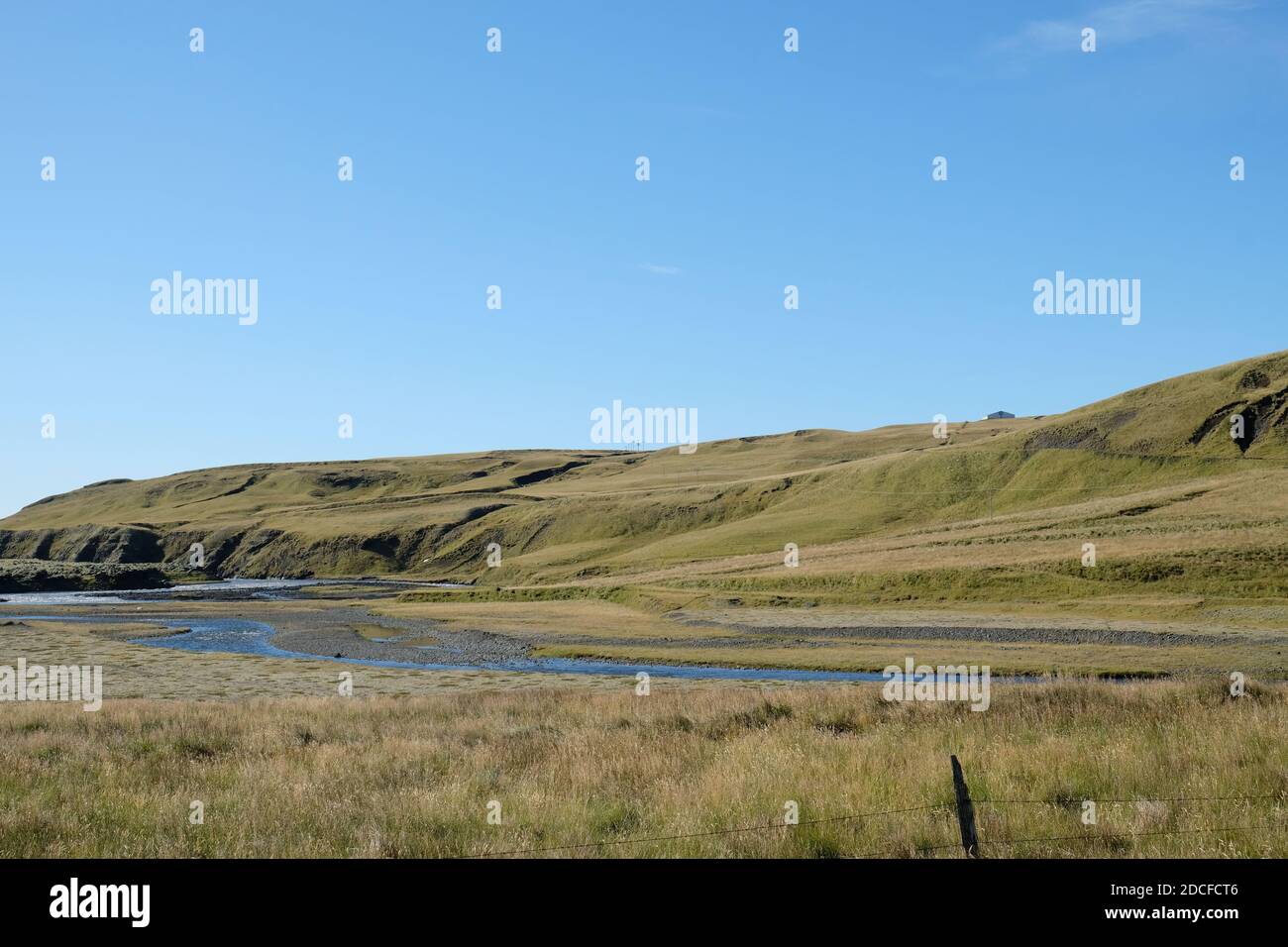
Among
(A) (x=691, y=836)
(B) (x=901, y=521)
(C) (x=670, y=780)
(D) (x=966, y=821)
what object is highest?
(B) (x=901, y=521)

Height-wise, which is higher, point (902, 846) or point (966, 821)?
point (966, 821)

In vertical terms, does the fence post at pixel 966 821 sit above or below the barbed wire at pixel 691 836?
above

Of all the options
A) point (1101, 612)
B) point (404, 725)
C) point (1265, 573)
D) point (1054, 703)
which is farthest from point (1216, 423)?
point (404, 725)

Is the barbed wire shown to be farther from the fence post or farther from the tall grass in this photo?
the fence post

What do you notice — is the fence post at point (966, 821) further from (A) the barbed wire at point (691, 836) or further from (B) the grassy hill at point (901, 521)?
(B) the grassy hill at point (901, 521)

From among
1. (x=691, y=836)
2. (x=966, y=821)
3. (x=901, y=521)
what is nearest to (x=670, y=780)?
(x=691, y=836)

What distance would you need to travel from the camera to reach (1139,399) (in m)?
142

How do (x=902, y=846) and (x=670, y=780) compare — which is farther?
(x=670, y=780)

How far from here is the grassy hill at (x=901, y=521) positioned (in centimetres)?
7688

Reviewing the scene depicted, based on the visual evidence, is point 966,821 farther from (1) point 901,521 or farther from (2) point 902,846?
(1) point 901,521

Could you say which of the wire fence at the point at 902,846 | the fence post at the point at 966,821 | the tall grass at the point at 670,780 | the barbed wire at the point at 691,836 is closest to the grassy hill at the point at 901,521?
the tall grass at the point at 670,780

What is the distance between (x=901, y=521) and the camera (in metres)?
120
